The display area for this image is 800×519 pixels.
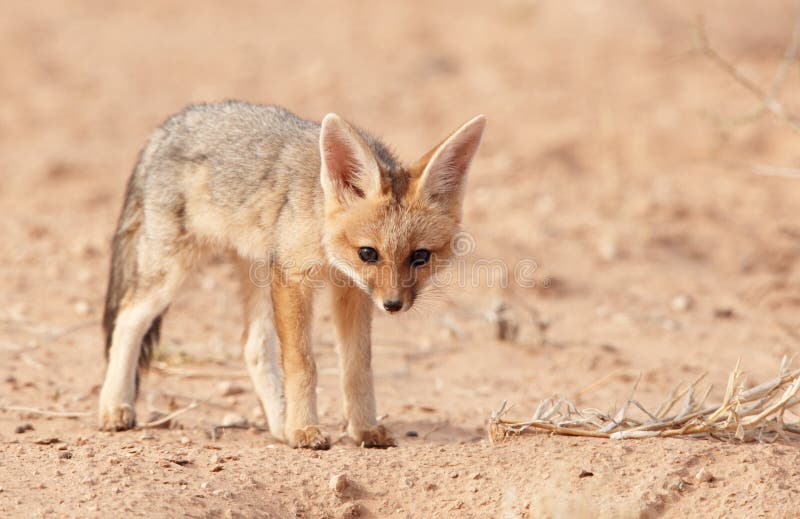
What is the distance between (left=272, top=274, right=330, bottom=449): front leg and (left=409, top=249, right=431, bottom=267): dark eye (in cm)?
52

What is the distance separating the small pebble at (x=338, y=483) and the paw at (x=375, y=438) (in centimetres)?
68

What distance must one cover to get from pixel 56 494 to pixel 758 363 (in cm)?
423

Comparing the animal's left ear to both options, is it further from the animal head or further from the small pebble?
the small pebble

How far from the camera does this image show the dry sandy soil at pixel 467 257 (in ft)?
13.0

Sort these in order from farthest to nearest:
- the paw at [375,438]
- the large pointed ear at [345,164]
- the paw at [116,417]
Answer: the paw at [116,417], the paw at [375,438], the large pointed ear at [345,164]

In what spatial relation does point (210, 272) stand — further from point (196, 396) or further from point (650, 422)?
point (650, 422)

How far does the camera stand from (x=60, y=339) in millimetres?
6391

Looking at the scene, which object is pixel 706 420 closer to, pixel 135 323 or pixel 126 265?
pixel 135 323

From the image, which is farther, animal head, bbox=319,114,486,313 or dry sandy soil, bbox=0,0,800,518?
animal head, bbox=319,114,486,313

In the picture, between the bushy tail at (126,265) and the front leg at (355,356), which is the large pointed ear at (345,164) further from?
the bushy tail at (126,265)

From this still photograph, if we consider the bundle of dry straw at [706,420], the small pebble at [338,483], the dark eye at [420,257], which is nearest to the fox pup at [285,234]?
the dark eye at [420,257]

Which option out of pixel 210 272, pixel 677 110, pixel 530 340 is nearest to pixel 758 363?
pixel 530 340

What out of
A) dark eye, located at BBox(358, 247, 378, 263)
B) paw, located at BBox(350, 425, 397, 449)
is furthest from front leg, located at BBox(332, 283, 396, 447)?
dark eye, located at BBox(358, 247, 378, 263)

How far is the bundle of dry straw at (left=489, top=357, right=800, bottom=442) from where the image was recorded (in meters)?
4.06
